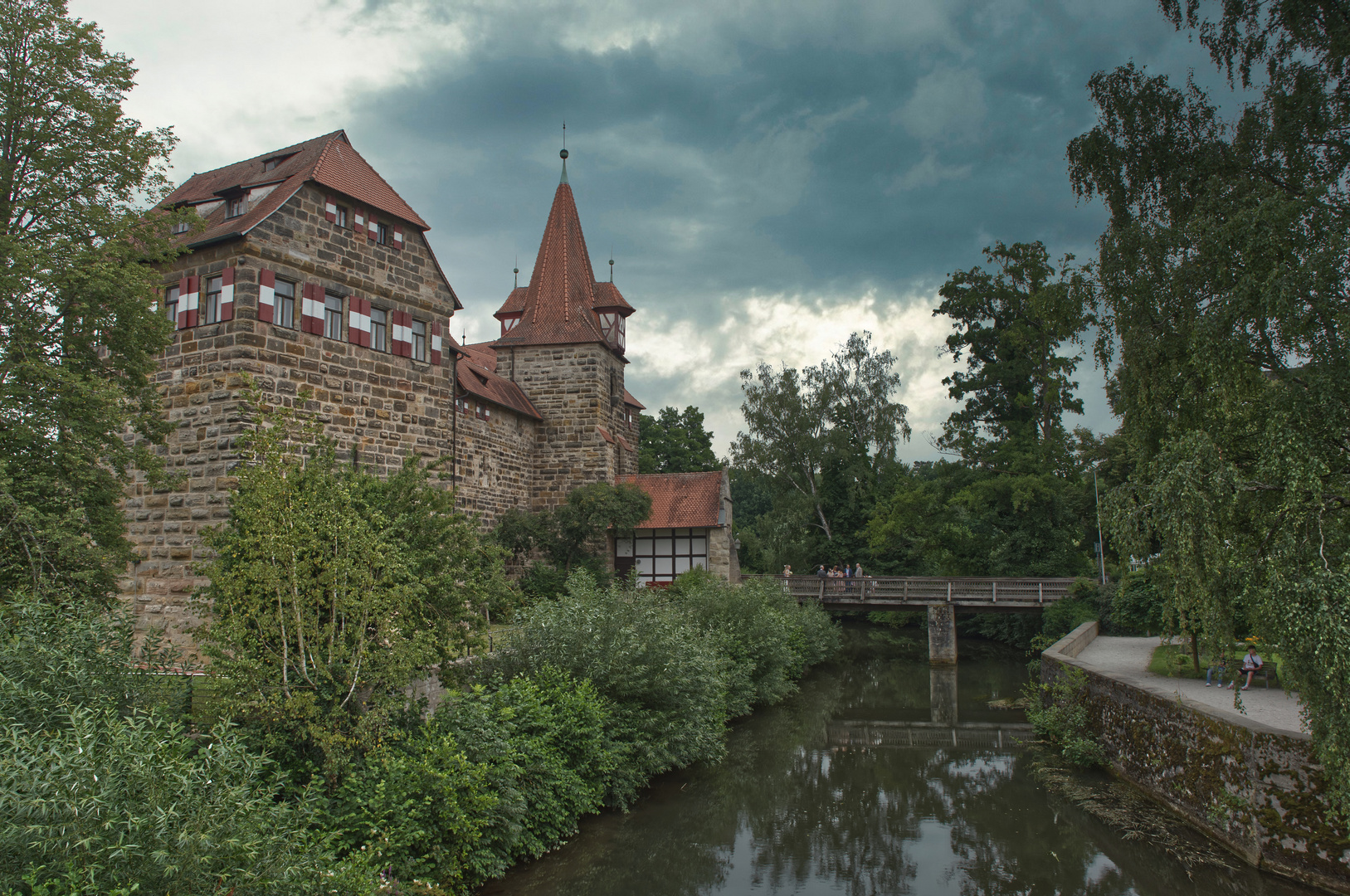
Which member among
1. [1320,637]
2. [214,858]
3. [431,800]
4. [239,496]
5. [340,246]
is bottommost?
[431,800]

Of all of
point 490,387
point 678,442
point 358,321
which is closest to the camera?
point 358,321

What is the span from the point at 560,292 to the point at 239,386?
15343mm

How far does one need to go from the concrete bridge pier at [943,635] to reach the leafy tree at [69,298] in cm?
2266

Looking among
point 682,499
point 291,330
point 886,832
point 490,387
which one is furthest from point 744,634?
point 291,330

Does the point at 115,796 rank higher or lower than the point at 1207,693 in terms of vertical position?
higher

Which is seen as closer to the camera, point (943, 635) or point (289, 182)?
point (289, 182)

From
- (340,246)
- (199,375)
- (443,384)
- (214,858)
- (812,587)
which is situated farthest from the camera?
(812,587)

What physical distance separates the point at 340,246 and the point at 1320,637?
44.9 ft

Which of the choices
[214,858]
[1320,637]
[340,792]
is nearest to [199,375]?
[340,792]

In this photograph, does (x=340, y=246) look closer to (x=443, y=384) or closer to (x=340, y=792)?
(x=443, y=384)

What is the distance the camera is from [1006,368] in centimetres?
3058

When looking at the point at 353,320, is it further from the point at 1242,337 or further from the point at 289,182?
the point at 1242,337

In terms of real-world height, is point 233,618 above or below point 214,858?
above

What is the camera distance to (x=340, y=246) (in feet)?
44.8
